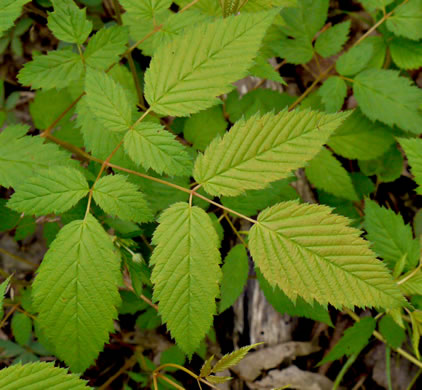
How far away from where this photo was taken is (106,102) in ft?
4.17

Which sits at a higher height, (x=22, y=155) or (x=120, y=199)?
(x=22, y=155)

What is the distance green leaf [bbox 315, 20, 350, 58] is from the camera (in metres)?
1.82

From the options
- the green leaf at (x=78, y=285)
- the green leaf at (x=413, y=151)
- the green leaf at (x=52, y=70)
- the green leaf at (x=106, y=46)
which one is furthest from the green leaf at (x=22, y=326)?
the green leaf at (x=413, y=151)

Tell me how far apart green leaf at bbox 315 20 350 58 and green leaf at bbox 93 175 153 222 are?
1233mm

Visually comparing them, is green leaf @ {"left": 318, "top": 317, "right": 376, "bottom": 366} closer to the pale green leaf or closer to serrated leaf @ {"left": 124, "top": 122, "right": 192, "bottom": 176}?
serrated leaf @ {"left": 124, "top": 122, "right": 192, "bottom": 176}

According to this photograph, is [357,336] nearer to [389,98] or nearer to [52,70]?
[389,98]

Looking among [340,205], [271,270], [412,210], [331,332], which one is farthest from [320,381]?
[271,270]

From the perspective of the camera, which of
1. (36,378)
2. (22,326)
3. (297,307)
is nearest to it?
(36,378)

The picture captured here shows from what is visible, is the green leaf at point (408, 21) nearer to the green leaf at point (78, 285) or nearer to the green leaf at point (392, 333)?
the green leaf at point (392, 333)

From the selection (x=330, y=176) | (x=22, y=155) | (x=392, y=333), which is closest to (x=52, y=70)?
(x=22, y=155)

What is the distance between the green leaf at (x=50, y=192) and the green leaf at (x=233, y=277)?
0.70 m

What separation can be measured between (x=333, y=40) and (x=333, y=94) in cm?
29

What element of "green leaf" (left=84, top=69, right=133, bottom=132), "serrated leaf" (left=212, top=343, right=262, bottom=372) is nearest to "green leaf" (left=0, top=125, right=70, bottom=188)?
"green leaf" (left=84, top=69, right=133, bottom=132)

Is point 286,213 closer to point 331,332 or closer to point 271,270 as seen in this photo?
point 271,270
